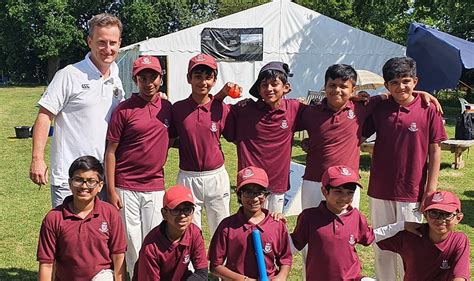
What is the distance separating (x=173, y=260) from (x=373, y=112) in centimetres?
183

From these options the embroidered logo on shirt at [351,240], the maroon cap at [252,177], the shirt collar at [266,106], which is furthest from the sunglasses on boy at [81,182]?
the embroidered logo on shirt at [351,240]

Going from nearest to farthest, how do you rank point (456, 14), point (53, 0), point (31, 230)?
point (31, 230)
point (456, 14)
point (53, 0)

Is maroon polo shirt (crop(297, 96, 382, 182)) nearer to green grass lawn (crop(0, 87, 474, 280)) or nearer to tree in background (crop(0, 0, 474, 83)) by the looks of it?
green grass lawn (crop(0, 87, 474, 280))

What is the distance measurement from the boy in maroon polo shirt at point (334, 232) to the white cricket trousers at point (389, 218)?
462 mm

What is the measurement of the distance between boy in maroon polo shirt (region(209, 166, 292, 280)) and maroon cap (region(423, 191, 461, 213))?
954mm

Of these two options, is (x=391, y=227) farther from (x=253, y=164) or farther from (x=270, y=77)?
(x=270, y=77)

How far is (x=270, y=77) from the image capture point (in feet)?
12.3

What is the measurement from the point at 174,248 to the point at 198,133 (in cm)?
91

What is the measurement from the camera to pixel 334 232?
332 cm

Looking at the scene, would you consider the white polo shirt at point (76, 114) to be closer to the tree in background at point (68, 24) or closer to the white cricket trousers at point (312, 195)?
the white cricket trousers at point (312, 195)

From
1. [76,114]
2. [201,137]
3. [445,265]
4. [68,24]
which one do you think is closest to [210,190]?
[201,137]

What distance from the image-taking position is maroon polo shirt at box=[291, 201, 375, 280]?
3318 mm

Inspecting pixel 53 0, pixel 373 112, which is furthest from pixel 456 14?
pixel 53 0

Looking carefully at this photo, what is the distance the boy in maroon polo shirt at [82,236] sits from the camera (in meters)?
3.22
